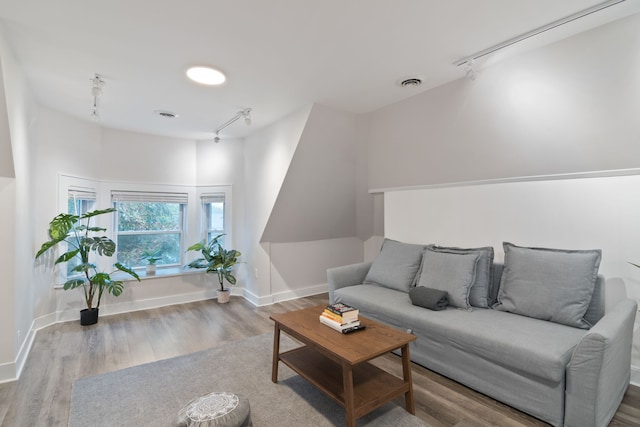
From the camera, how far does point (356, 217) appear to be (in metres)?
4.86

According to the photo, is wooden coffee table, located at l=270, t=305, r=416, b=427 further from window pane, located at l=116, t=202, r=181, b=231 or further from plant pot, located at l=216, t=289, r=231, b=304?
window pane, located at l=116, t=202, r=181, b=231

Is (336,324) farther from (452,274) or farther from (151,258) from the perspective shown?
(151,258)

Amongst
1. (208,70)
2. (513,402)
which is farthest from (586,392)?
(208,70)

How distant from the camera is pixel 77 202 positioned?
3.89 metres

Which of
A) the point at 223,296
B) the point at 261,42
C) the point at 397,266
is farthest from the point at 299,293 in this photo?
the point at 261,42

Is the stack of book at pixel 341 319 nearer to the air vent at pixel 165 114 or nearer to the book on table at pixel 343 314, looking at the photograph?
the book on table at pixel 343 314

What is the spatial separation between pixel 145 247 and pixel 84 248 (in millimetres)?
995

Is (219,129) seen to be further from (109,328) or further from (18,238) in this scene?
(109,328)

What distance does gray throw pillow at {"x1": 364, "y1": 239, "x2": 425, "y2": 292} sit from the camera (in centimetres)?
312

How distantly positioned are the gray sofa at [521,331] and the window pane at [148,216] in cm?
311

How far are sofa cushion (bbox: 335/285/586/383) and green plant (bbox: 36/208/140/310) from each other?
3048mm

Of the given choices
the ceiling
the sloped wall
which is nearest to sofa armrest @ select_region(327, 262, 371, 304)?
the sloped wall

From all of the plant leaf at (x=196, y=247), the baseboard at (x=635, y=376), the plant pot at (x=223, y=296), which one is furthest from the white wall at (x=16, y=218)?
the baseboard at (x=635, y=376)

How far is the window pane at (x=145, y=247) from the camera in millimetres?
4395
